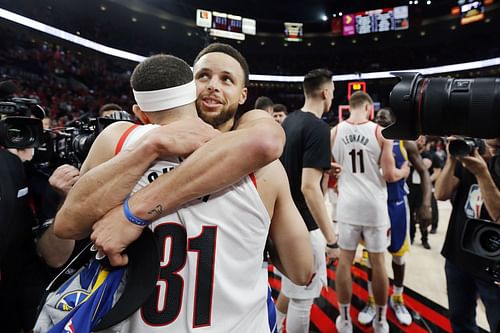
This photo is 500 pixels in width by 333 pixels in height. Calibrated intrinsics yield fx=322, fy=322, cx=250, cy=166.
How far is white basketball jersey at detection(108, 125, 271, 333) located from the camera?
2.83ft

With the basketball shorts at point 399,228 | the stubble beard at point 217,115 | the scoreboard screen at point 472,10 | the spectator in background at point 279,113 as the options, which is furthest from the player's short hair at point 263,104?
the scoreboard screen at point 472,10

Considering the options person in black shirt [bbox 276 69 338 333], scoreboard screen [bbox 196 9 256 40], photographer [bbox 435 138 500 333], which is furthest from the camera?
scoreboard screen [bbox 196 9 256 40]

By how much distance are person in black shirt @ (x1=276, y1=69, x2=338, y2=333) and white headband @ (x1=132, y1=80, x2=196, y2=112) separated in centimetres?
127

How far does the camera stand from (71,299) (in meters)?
0.85

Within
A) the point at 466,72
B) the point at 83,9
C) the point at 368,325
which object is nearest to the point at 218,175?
the point at 368,325

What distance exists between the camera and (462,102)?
0.82m

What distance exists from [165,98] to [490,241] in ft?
3.73

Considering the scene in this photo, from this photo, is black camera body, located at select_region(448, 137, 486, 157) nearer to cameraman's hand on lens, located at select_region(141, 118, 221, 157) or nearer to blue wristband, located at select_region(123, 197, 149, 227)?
cameraman's hand on lens, located at select_region(141, 118, 221, 157)

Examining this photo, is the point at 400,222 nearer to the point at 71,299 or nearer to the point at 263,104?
the point at 263,104

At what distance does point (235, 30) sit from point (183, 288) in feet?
50.4

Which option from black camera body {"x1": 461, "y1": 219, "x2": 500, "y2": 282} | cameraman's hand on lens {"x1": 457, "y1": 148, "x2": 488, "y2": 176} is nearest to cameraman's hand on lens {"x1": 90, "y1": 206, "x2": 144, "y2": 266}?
black camera body {"x1": 461, "y1": 219, "x2": 500, "y2": 282}

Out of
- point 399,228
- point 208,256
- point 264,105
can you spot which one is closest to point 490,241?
point 208,256

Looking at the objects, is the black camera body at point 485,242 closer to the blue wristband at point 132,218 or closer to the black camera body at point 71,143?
the blue wristband at point 132,218

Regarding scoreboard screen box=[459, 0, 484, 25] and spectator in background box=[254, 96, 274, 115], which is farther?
scoreboard screen box=[459, 0, 484, 25]
